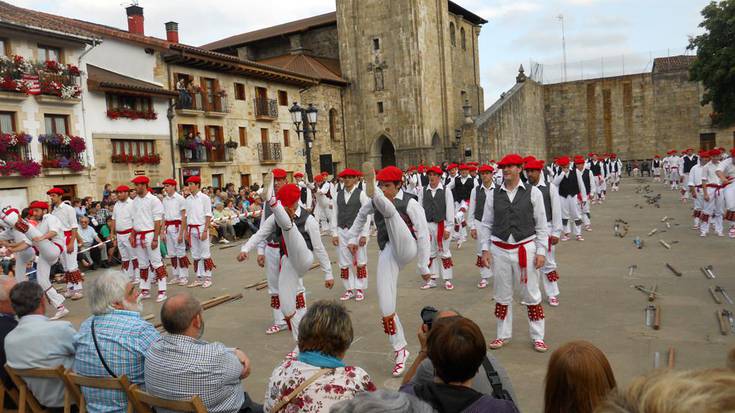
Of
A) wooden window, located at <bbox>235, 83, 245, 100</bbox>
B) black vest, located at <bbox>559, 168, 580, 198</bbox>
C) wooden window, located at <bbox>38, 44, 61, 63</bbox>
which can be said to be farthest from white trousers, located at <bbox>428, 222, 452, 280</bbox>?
wooden window, located at <bbox>235, 83, 245, 100</bbox>

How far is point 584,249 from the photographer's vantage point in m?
13.7

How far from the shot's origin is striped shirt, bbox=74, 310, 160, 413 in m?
3.98

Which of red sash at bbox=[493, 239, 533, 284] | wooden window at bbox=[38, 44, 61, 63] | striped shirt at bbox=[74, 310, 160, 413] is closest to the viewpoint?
striped shirt at bbox=[74, 310, 160, 413]

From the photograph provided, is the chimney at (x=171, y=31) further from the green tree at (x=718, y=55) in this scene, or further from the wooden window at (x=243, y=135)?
the green tree at (x=718, y=55)

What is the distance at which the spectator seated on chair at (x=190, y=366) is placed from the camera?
3637mm

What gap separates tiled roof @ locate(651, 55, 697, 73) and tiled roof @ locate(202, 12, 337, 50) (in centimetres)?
2807

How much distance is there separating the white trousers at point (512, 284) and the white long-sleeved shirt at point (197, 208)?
7413mm

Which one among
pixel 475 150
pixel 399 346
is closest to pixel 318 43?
pixel 475 150

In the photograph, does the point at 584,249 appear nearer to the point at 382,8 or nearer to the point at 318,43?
the point at 382,8

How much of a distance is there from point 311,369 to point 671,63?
2153 inches

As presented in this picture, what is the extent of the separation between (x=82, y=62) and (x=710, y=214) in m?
22.6

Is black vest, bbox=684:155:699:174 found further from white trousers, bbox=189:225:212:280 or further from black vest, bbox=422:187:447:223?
white trousers, bbox=189:225:212:280

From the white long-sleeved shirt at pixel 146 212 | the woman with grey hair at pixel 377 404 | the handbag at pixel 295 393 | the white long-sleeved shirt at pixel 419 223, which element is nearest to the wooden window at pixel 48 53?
the white long-sleeved shirt at pixel 146 212

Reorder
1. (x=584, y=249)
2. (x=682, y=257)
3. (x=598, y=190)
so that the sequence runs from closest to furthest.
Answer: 1. (x=682, y=257)
2. (x=584, y=249)
3. (x=598, y=190)
